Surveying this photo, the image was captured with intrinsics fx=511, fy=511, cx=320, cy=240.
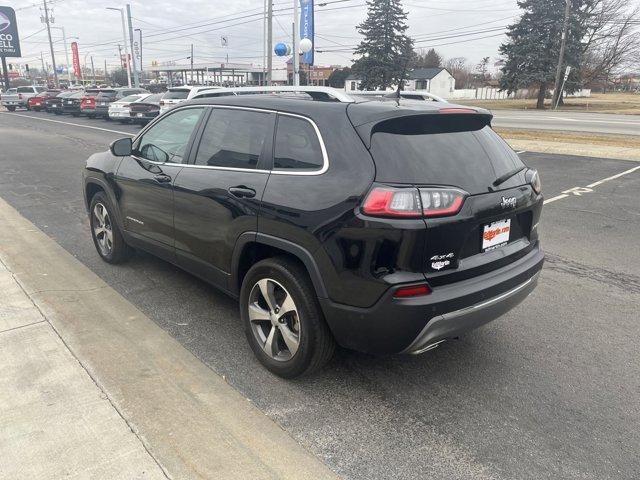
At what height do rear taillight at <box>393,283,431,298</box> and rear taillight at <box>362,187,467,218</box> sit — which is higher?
rear taillight at <box>362,187,467,218</box>

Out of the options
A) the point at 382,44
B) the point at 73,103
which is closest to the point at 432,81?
the point at 382,44

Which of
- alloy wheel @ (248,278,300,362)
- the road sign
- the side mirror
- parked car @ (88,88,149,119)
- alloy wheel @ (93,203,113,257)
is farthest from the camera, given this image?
the road sign

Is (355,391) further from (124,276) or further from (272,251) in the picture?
(124,276)

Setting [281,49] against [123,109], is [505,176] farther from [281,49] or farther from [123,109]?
[281,49]

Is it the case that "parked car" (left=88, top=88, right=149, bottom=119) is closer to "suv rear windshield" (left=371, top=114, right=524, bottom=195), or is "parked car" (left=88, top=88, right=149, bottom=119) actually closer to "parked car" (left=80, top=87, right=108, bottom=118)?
"parked car" (left=80, top=87, right=108, bottom=118)

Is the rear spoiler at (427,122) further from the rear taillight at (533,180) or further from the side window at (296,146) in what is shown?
the rear taillight at (533,180)

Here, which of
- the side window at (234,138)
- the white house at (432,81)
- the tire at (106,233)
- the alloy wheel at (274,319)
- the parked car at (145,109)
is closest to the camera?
the alloy wheel at (274,319)

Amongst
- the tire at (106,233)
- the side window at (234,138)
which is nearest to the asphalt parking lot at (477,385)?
the tire at (106,233)

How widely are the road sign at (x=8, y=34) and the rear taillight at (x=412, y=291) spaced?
190ft

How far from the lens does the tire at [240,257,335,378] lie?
2.95 m

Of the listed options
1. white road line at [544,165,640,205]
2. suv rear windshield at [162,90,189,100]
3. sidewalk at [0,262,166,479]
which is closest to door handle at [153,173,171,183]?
sidewalk at [0,262,166,479]

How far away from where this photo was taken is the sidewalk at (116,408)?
2455 millimetres

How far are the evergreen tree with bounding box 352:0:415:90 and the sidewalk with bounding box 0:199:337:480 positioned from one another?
5001 cm

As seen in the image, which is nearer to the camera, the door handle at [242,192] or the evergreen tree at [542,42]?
the door handle at [242,192]
